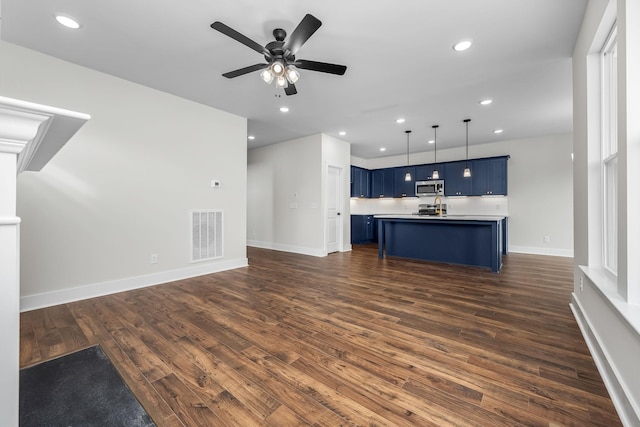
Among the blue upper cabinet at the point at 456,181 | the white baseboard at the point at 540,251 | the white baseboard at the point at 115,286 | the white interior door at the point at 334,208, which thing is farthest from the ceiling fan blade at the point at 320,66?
the white baseboard at the point at 540,251

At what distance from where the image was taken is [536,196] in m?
6.01

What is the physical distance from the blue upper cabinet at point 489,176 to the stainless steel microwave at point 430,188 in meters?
0.72

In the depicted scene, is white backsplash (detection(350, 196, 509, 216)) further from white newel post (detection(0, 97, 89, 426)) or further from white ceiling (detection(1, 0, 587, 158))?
white newel post (detection(0, 97, 89, 426))

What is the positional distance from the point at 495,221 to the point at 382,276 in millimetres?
2014

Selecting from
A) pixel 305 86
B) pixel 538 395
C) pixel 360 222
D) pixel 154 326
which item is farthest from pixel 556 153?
pixel 154 326

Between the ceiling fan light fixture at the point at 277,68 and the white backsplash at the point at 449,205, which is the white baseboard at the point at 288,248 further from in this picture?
the ceiling fan light fixture at the point at 277,68

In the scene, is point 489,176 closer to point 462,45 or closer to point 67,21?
point 462,45

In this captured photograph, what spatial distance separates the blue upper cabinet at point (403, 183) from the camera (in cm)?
741

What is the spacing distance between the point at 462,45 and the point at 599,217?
6.28ft

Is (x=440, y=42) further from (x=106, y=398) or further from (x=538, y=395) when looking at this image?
(x=106, y=398)

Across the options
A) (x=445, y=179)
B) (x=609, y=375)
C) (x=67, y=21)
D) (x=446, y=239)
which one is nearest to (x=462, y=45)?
(x=609, y=375)

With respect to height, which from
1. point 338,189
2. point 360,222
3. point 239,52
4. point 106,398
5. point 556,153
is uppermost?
point 239,52

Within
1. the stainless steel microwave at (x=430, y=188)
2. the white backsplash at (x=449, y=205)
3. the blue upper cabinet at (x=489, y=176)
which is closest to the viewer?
the blue upper cabinet at (x=489, y=176)

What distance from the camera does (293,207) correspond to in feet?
20.6
